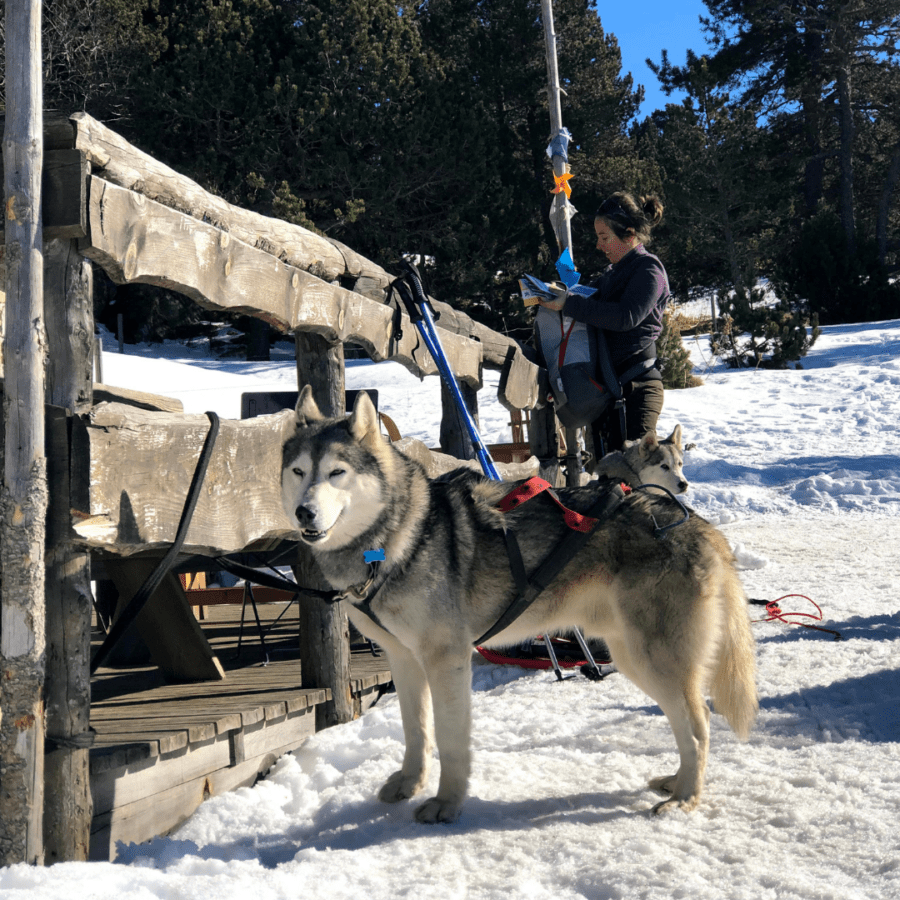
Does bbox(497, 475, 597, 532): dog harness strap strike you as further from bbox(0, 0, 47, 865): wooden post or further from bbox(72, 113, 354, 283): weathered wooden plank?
bbox(0, 0, 47, 865): wooden post

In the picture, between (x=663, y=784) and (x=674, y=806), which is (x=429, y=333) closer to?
(x=663, y=784)

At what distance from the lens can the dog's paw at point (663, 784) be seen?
11.2 feet

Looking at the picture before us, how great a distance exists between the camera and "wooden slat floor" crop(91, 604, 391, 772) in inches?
132

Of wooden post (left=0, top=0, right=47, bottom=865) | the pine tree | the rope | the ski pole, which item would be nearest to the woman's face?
A: the ski pole

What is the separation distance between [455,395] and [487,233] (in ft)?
68.7

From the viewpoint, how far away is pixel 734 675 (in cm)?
346

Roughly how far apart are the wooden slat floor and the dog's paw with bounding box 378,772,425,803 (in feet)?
2.23

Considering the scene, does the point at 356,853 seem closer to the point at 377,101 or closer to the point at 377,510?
the point at 377,510

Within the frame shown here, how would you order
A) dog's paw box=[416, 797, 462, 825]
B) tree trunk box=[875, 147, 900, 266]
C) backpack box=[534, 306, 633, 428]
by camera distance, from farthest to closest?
1. tree trunk box=[875, 147, 900, 266]
2. backpack box=[534, 306, 633, 428]
3. dog's paw box=[416, 797, 462, 825]

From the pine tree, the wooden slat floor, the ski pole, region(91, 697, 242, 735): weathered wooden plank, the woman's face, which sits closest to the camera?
the wooden slat floor

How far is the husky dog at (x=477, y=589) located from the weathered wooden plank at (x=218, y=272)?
54 centimetres

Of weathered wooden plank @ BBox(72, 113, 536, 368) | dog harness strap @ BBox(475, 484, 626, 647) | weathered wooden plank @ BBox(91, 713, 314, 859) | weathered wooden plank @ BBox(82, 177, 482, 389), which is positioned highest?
weathered wooden plank @ BBox(72, 113, 536, 368)

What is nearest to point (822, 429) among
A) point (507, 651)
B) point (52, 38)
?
point (507, 651)

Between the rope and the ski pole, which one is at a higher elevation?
the ski pole
